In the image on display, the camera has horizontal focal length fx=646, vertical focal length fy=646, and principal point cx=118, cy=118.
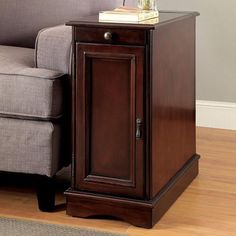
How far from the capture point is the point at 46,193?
2.19 meters

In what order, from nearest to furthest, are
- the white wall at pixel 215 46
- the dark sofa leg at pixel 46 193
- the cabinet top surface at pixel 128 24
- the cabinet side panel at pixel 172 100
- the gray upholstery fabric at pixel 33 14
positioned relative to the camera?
the cabinet top surface at pixel 128 24
the cabinet side panel at pixel 172 100
the dark sofa leg at pixel 46 193
the gray upholstery fabric at pixel 33 14
the white wall at pixel 215 46

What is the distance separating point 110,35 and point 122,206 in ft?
1.81

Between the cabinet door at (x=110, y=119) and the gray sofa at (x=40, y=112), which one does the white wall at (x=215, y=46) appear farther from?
the cabinet door at (x=110, y=119)

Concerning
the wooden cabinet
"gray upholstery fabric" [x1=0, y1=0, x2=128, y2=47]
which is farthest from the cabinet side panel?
"gray upholstery fabric" [x1=0, y1=0, x2=128, y2=47]

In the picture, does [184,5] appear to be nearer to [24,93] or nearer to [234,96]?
[234,96]

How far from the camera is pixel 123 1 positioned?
2727 mm

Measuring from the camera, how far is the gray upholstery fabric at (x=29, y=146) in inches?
83.1

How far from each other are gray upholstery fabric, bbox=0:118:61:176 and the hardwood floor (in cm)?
15

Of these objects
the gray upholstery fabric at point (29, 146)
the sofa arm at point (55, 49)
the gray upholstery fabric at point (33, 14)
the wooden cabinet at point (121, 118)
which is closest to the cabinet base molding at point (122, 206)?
the wooden cabinet at point (121, 118)

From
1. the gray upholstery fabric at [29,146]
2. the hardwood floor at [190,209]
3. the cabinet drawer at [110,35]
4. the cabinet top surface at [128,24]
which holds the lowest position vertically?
the hardwood floor at [190,209]

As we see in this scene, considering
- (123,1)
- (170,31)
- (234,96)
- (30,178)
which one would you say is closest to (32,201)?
(30,178)

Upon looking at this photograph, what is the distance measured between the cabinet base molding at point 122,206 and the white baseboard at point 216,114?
1098 millimetres

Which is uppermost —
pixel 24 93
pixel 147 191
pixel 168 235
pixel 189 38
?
pixel 189 38

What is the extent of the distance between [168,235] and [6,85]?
0.72 metres
